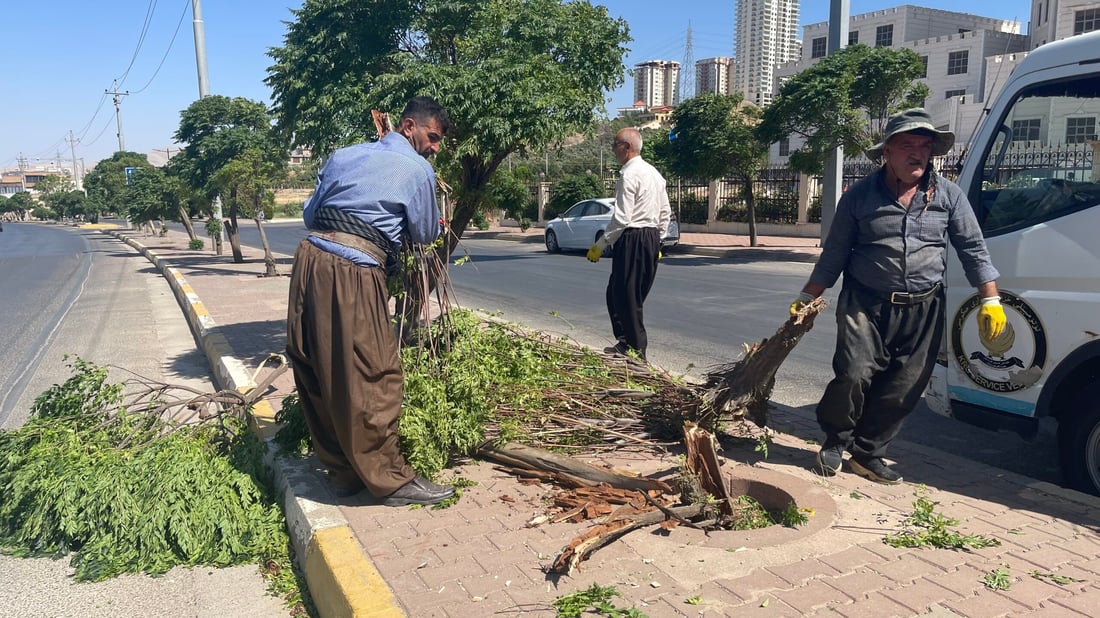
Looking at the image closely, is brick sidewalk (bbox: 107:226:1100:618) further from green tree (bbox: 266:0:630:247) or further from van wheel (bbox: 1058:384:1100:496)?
green tree (bbox: 266:0:630:247)

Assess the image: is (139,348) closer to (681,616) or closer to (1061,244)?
(681,616)

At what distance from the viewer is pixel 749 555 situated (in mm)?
3123

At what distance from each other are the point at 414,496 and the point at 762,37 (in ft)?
471

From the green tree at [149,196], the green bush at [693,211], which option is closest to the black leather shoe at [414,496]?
the green tree at [149,196]

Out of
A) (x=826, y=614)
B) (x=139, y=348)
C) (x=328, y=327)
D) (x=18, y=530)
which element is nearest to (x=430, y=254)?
(x=328, y=327)

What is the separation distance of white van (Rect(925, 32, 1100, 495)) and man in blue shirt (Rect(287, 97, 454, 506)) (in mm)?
2794

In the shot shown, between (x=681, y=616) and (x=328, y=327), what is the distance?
1.93 m

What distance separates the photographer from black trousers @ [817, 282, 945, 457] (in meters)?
3.85

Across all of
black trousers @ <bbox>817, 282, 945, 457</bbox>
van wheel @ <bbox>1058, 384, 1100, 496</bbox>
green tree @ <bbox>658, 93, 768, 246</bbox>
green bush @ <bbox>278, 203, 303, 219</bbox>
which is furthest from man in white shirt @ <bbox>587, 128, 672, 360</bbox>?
green bush @ <bbox>278, 203, 303, 219</bbox>

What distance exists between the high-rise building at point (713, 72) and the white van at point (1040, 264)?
11857 centimetres

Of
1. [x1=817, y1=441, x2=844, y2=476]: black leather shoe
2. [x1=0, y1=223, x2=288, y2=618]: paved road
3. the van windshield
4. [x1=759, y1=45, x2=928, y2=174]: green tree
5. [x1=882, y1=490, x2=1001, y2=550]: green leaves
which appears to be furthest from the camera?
[x1=759, y1=45, x2=928, y2=174]: green tree

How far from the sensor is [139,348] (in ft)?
30.3

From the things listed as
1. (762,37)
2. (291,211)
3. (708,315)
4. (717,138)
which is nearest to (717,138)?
(717,138)

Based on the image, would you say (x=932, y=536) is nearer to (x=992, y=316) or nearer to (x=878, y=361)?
(x=878, y=361)
